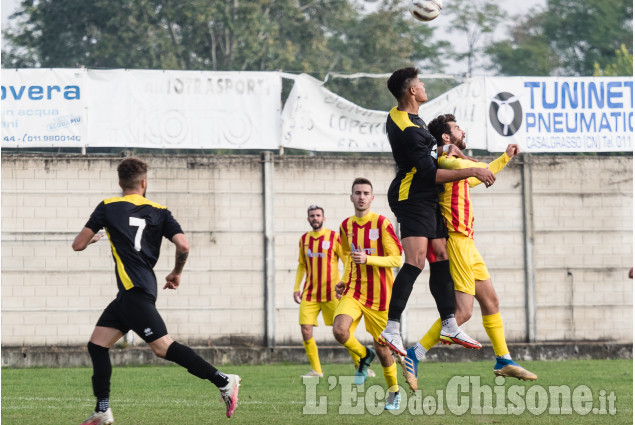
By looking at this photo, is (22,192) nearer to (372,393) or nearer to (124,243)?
(372,393)

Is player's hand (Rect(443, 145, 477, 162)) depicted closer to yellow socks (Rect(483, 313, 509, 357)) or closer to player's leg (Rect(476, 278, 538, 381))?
player's leg (Rect(476, 278, 538, 381))

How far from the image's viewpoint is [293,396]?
11750 mm

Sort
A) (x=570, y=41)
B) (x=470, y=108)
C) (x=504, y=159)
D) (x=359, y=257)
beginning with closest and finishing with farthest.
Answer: (x=504, y=159) < (x=359, y=257) < (x=470, y=108) < (x=570, y=41)

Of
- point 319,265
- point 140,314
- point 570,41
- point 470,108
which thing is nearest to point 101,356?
point 140,314

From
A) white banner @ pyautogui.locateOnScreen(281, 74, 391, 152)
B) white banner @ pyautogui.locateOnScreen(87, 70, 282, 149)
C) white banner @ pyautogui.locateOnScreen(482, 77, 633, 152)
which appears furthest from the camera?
white banner @ pyautogui.locateOnScreen(482, 77, 633, 152)

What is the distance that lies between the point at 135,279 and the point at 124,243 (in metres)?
0.30

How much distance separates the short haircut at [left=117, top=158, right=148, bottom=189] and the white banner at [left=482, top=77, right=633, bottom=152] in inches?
446

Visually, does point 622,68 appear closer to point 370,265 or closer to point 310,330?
point 310,330

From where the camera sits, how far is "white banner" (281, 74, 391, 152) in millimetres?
18484

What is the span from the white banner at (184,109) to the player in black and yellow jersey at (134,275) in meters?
9.73

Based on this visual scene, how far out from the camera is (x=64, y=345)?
18.2m

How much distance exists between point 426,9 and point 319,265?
5.57 metres

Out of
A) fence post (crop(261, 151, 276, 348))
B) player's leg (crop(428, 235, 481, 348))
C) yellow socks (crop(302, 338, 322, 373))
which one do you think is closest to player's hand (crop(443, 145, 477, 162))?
player's leg (crop(428, 235, 481, 348))

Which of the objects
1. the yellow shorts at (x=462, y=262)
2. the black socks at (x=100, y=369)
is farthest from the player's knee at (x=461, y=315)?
the black socks at (x=100, y=369)
